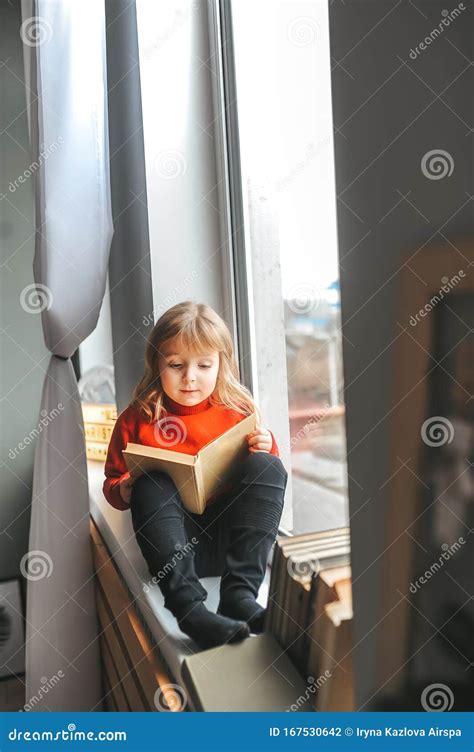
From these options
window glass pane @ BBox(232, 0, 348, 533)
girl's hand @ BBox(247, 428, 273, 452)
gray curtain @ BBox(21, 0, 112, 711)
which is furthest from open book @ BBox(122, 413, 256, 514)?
gray curtain @ BBox(21, 0, 112, 711)

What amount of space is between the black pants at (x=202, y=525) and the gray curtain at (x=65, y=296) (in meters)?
0.50

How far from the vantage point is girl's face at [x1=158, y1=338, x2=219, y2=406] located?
48.3 inches

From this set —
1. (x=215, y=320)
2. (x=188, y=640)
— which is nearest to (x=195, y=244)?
(x=215, y=320)

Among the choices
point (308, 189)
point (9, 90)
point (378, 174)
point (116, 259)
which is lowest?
point (116, 259)

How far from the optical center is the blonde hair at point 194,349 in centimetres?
123

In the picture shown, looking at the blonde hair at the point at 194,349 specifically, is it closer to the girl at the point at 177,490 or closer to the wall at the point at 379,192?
the girl at the point at 177,490

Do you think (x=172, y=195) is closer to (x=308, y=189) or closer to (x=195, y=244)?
(x=195, y=244)

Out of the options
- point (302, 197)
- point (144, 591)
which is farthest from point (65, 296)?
point (144, 591)

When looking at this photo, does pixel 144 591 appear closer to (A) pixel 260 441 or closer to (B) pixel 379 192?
(A) pixel 260 441

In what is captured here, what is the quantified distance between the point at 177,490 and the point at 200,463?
9 centimetres

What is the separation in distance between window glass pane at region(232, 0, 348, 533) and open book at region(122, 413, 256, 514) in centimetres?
29

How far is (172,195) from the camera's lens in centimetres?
157

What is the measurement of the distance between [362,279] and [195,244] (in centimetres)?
101

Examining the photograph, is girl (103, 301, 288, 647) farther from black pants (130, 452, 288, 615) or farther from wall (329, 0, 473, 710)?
wall (329, 0, 473, 710)
